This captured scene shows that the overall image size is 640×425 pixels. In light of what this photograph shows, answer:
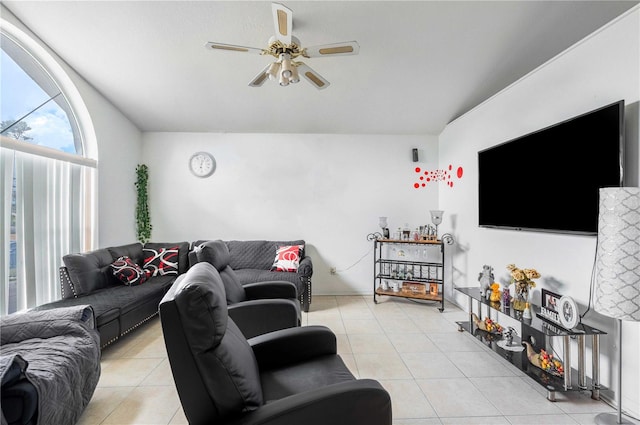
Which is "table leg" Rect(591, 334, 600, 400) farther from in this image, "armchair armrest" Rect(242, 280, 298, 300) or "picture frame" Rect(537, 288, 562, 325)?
"armchair armrest" Rect(242, 280, 298, 300)

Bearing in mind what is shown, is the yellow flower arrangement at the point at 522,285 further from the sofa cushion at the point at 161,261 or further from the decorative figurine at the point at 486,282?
the sofa cushion at the point at 161,261

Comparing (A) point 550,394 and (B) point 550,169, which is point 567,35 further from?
(A) point 550,394

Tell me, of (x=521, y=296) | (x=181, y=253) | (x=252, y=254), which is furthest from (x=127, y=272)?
(x=521, y=296)

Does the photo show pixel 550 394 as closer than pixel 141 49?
Yes

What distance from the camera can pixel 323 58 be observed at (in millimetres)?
2973

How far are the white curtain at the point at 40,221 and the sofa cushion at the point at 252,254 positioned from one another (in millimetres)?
1729

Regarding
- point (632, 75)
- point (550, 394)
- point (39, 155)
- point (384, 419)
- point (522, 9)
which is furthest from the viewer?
point (39, 155)

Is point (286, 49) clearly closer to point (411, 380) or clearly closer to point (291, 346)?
point (291, 346)

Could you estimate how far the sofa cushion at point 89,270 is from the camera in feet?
9.41

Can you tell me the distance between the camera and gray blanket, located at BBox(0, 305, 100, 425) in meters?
1.47

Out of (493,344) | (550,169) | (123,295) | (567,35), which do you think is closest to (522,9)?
(567,35)

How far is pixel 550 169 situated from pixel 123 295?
4.03 meters

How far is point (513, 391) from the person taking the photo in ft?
6.84

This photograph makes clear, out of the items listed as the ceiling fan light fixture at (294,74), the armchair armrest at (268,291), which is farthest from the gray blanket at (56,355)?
the ceiling fan light fixture at (294,74)
